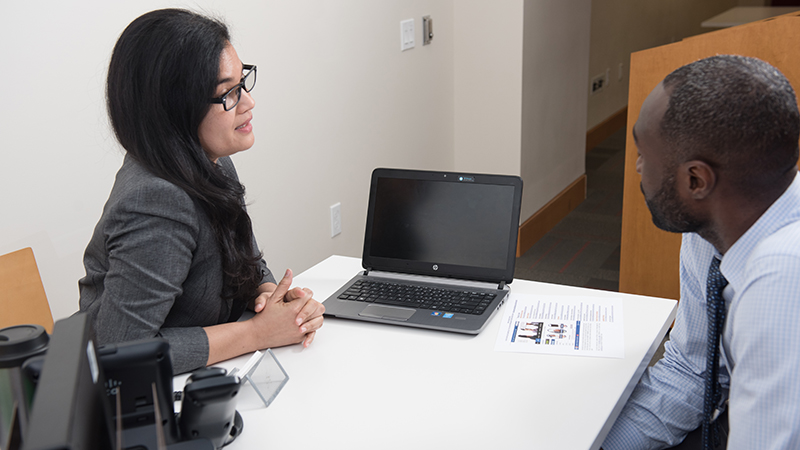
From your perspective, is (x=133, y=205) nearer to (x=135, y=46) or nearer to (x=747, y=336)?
(x=135, y=46)

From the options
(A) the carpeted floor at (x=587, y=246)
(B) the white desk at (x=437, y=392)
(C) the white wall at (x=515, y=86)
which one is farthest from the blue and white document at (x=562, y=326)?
(C) the white wall at (x=515, y=86)

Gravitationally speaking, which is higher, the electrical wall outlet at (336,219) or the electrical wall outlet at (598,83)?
the electrical wall outlet at (598,83)

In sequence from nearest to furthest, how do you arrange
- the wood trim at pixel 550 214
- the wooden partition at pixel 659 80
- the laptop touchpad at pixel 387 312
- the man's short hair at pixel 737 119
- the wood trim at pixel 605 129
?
the man's short hair at pixel 737 119
the laptop touchpad at pixel 387 312
the wooden partition at pixel 659 80
the wood trim at pixel 550 214
the wood trim at pixel 605 129

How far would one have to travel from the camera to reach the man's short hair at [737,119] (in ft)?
2.93

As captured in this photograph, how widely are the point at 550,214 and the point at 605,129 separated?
1961 millimetres

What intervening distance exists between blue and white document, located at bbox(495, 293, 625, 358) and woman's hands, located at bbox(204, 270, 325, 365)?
1.14 feet

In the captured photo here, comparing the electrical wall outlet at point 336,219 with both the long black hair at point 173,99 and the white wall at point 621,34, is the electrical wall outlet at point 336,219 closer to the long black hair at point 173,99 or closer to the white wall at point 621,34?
the long black hair at point 173,99

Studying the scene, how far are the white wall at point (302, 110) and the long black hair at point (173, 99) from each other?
0.47m

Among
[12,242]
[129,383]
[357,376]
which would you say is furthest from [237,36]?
[129,383]

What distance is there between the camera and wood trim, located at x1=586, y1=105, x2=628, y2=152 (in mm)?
5273

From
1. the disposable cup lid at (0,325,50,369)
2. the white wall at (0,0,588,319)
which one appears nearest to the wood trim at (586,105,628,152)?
the white wall at (0,0,588,319)

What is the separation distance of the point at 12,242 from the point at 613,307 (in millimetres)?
1343

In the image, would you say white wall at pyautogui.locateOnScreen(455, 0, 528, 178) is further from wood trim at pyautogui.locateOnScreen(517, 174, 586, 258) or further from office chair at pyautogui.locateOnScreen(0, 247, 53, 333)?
office chair at pyautogui.locateOnScreen(0, 247, 53, 333)

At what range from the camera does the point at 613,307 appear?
4.54 feet
